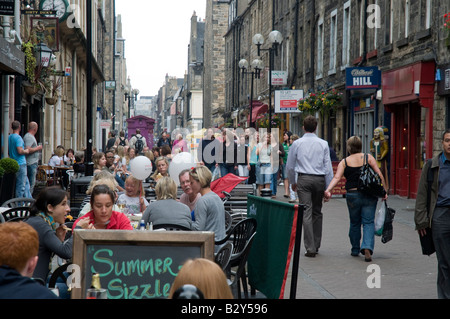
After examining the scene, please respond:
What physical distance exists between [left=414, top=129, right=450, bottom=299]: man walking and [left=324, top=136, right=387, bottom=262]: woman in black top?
2.98 meters

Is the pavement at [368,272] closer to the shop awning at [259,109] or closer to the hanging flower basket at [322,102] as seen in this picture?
the hanging flower basket at [322,102]

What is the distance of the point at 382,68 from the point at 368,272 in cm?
1458

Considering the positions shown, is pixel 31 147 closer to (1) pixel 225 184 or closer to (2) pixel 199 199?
(1) pixel 225 184

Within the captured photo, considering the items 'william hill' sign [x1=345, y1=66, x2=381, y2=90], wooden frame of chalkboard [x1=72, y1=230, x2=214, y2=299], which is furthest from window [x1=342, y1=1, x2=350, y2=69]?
wooden frame of chalkboard [x1=72, y1=230, x2=214, y2=299]

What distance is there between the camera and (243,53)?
5506cm

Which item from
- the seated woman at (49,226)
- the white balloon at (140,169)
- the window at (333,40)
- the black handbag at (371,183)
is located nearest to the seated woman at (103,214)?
the seated woman at (49,226)

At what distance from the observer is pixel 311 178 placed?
10.5 m

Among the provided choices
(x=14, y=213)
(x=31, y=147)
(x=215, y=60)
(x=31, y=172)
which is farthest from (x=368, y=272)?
(x=215, y=60)

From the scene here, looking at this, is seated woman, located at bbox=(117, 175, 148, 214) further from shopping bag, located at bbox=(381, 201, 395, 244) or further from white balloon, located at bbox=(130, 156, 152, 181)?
shopping bag, located at bbox=(381, 201, 395, 244)

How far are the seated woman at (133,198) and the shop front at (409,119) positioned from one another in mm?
11059

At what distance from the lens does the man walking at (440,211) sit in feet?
22.8

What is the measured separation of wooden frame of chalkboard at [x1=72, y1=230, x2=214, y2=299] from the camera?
509 centimetres

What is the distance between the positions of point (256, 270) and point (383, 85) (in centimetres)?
1600

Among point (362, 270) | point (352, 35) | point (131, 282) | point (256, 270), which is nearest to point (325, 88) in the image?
point (352, 35)
